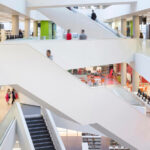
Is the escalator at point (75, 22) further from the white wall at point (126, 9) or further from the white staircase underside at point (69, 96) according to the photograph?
the white staircase underside at point (69, 96)

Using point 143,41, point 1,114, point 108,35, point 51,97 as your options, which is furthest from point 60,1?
point 51,97

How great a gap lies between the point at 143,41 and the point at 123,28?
1221 cm

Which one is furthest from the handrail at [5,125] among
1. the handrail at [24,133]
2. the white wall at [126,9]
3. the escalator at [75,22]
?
the escalator at [75,22]

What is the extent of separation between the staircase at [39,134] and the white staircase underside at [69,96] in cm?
451

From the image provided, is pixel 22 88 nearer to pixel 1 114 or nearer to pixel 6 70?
pixel 6 70

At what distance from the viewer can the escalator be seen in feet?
72.8

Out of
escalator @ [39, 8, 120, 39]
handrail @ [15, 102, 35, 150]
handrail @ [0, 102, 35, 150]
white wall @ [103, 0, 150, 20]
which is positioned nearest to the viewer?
handrail @ [0, 102, 35, 150]

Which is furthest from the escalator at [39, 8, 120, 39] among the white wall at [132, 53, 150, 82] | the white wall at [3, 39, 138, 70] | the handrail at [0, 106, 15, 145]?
the handrail at [0, 106, 15, 145]

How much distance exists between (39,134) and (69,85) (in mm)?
6496

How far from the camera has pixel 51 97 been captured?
9008 millimetres

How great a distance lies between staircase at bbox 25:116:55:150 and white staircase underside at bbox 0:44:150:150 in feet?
14.8

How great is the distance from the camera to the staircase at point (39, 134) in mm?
14391

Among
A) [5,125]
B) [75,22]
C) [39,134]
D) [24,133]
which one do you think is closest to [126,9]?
[75,22]

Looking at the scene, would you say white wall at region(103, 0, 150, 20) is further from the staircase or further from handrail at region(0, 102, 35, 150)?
handrail at region(0, 102, 35, 150)
